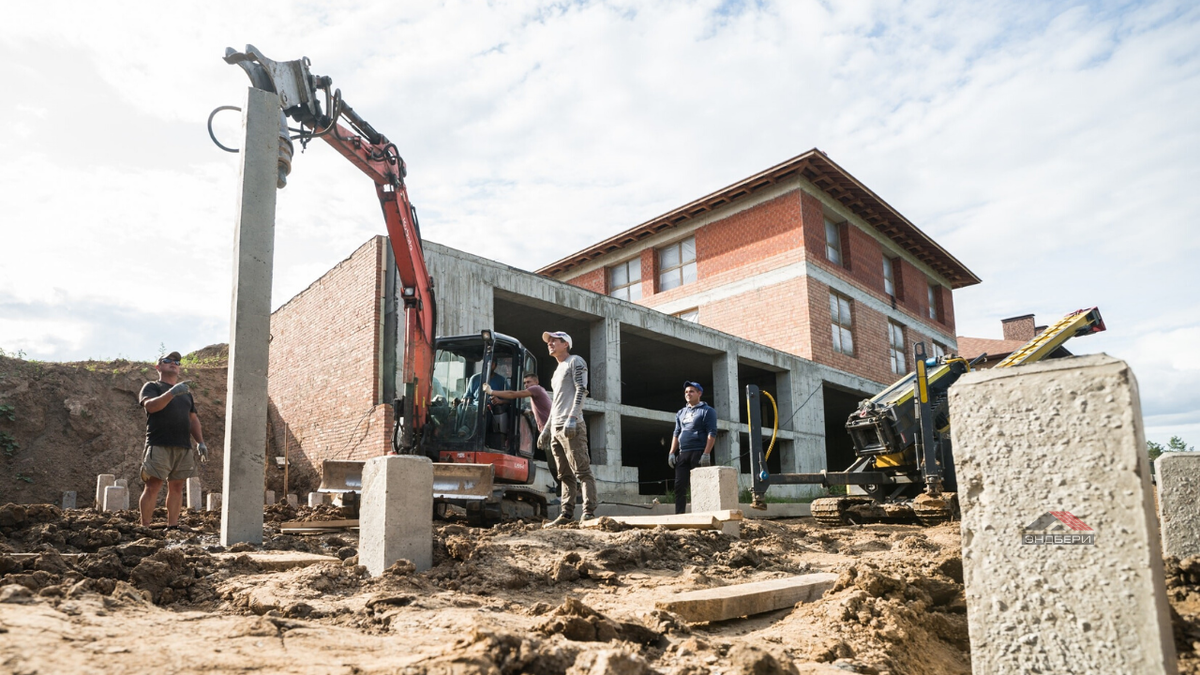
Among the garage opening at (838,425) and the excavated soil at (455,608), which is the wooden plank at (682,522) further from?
the garage opening at (838,425)

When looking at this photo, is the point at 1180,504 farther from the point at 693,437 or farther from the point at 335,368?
the point at 335,368

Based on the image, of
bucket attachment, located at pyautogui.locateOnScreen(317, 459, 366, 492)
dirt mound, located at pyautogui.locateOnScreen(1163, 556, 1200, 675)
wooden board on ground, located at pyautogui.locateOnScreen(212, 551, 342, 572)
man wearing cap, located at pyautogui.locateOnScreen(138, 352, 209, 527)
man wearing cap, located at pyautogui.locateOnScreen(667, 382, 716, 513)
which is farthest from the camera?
man wearing cap, located at pyautogui.locateOnScreen(667, 382, 716, 513)

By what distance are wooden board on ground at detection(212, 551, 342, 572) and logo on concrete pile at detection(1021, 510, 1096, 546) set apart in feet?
13.5

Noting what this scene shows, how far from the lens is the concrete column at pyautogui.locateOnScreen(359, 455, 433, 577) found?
4730mm

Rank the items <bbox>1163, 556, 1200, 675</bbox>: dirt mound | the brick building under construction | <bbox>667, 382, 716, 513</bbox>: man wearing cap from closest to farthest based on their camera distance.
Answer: <bbox>1163, 556, 1200, 675</bbox>: dirt mound, <bbox>667, 382, 716, 513</bbox>: man wearing cap, the brick building under construction

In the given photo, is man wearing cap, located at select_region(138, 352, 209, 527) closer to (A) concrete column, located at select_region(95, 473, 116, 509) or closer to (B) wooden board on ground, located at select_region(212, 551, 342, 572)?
(B) wooden board on ground, located at select_region(212, 551, 342, 572)

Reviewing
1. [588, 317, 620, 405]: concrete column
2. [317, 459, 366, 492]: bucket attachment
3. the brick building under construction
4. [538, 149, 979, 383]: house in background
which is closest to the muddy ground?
[317, 459, 366, 492]: bucket attachment

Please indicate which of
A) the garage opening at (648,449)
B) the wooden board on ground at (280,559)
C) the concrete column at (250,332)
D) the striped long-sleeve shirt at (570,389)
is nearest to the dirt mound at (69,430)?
the garage opening at (648,449)

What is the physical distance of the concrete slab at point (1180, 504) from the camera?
4.27m

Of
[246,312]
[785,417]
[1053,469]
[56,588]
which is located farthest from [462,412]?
[785,417]

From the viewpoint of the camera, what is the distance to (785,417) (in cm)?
1997

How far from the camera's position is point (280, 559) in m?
5.05

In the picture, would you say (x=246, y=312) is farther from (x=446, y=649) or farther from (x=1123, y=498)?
(x=1123, y=498)

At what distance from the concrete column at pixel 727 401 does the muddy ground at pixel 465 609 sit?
37.2ft
